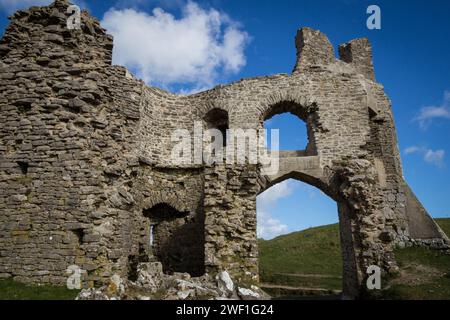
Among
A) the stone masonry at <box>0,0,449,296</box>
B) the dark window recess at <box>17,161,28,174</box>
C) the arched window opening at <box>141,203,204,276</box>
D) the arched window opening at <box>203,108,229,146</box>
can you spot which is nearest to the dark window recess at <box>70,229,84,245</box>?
Result: the stone masonry at <box>0,0,449,296</box>

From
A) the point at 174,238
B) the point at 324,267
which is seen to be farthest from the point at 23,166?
the point at 324,267

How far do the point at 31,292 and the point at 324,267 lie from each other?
15.1 meters

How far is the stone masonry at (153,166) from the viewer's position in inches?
301

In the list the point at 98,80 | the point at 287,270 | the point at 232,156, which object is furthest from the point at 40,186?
the point at 287,270

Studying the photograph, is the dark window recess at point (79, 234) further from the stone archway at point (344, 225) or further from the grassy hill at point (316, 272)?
the stone archway at point (344, 225)

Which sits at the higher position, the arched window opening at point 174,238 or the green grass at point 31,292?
the arched window opening at point 174,238

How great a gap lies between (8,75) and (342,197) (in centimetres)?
1080

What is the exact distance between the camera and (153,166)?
12531 mm

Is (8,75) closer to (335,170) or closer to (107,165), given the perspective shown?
(107,165)

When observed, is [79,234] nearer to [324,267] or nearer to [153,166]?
[153,166]

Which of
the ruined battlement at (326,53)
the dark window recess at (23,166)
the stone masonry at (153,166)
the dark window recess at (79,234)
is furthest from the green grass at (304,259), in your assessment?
the dark window recess at (23,166)

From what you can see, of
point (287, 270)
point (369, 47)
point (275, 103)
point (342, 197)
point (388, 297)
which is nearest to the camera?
point (388, 297)

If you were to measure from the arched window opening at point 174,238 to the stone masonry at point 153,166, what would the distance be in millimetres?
45

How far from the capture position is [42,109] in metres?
8.15
